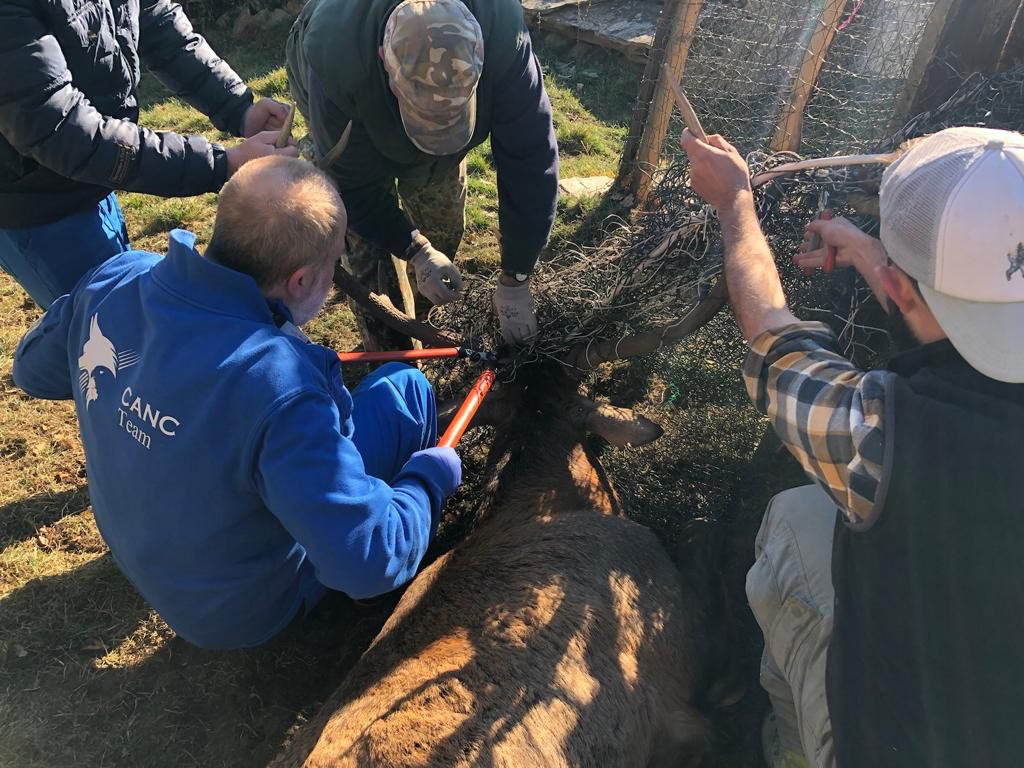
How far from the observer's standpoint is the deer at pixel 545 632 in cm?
287

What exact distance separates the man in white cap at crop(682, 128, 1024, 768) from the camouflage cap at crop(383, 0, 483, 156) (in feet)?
5.00

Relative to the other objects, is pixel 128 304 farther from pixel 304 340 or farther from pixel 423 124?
pixel 423 124

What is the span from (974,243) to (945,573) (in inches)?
33.0

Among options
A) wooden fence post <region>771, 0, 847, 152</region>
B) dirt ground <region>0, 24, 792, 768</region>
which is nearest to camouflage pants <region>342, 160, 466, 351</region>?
dirt ground <region>0, 24, 792, 768</region>

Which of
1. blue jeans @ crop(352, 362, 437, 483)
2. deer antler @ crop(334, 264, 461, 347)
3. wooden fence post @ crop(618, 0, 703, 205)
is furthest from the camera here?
wooden fence post @ crop(618, 0, 703, 205)

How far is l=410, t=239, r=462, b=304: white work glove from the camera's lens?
409 cm

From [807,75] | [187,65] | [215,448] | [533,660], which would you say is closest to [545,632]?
[533,660]

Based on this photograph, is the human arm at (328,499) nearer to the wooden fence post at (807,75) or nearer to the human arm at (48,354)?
the human arm at (48,354)

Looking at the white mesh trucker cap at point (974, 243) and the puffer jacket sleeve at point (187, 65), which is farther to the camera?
the puffer jacket sleeve at point (187, 65)

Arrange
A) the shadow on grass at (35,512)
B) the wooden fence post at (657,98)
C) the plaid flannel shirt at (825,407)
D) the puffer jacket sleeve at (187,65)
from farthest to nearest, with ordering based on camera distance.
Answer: the wooden fence post at (657,98), the shadow on grass at (35,512), the puffer jacket sleeve at (187,65), the plaid flannel shirt at (825,407)

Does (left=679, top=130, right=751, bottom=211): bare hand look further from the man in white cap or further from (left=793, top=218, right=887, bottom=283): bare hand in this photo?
the man in white cap

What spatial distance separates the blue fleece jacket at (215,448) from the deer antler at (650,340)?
1.34m

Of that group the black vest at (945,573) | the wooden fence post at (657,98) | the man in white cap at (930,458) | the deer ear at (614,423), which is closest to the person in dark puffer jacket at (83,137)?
the deer ear at (614,423)

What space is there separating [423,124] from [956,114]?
7.27ft
